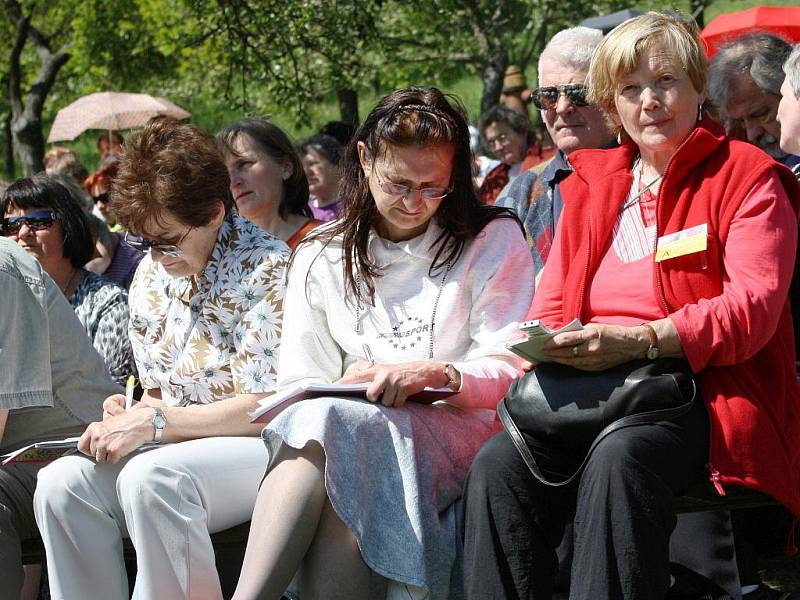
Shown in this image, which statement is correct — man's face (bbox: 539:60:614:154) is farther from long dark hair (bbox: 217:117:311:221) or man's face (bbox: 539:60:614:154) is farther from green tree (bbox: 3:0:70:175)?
green tree (bbox: 3:0:70:175)

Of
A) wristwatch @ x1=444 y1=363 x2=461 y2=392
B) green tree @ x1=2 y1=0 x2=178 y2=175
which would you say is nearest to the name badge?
wristwatch @ x1=444 y1=363 x2=461 y2=392

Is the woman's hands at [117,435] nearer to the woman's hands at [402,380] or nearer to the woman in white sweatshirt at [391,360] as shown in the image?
the woman in white sweatshirt at [391,360]

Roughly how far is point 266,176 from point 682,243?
2960mm

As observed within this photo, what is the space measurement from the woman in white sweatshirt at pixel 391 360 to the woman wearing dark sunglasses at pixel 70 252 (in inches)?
49.9

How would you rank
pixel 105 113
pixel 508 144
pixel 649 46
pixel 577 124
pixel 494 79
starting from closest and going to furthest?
pixel 649 46 < pixel 577 124 < pixel 508 144 < pixel 494 79 < pixel 105 113

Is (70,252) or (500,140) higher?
(500,140)

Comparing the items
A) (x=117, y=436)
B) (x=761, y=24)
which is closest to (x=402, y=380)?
(x=117, y=436)

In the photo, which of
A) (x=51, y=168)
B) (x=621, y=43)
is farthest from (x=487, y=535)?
(x=51, y=168)

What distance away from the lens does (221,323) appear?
12.2ft

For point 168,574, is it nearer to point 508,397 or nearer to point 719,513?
point 508,397

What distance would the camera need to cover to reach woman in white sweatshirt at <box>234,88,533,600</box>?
303 centimetres

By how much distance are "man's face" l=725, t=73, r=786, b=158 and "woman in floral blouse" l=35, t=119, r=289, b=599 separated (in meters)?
2.01

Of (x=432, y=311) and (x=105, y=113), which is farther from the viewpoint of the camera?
(x=105, y=113)

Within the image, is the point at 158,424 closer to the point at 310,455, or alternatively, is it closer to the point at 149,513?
the point at 149,513
